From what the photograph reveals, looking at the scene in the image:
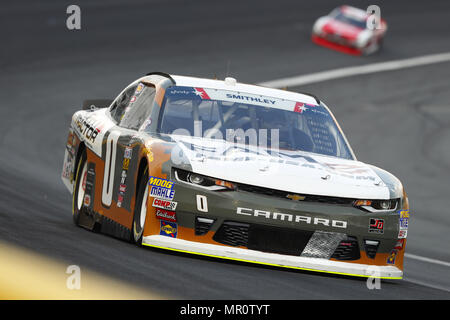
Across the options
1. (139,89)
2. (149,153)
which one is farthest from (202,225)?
(139,89)

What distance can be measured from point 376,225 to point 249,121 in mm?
1544

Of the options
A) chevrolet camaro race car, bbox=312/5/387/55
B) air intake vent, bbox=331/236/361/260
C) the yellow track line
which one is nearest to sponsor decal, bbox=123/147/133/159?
air intake vent, bbox=331/236/361/260

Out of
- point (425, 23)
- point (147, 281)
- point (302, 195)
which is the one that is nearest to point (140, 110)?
point (302, 195)

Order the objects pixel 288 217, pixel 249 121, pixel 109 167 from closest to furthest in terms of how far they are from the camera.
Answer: pixel 288 217
pixel 249 121
pixel 109 167

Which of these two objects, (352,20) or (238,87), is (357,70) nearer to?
(352,20)

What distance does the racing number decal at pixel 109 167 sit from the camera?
857 cm

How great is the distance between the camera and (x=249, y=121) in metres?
8.52

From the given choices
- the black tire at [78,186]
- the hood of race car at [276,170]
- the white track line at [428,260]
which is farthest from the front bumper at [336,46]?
the hood of race car at [276,170]

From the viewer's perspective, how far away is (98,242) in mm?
7832

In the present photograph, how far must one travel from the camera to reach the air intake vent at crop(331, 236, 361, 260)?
7453mm

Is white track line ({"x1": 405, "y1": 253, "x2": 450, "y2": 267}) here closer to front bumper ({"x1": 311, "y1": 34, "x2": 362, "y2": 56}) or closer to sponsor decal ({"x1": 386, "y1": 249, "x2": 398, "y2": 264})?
sponsor decal ({"x1": 386, "y1": 249, "x2": 398, "y2": 264})

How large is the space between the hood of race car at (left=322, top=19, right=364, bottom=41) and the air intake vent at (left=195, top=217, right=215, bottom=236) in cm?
2339

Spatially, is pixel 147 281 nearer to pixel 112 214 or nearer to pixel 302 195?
pixel 302 195

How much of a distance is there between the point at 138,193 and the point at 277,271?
3.93ft
